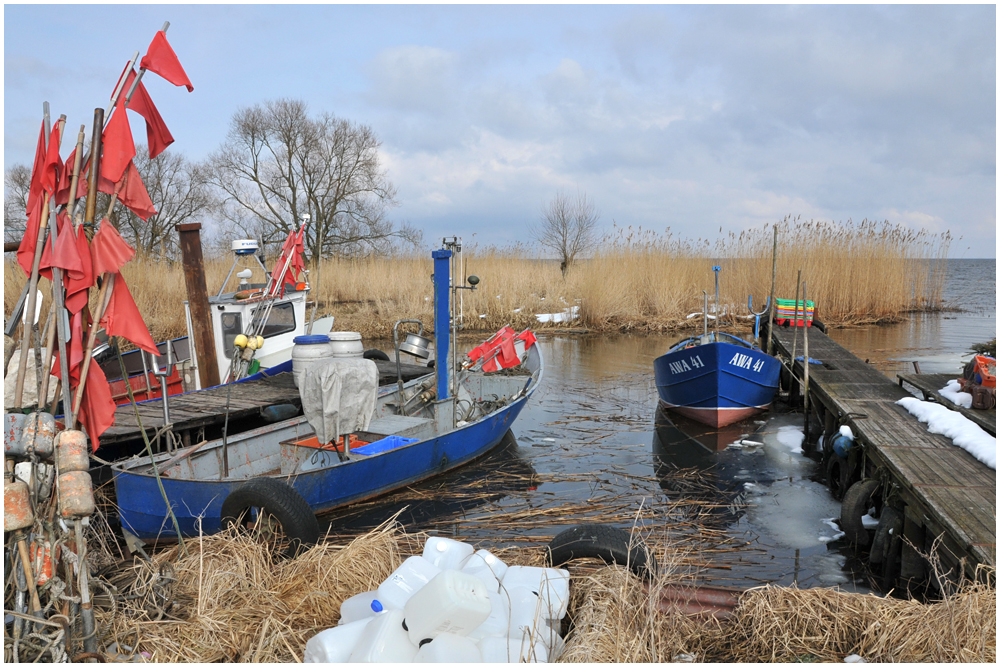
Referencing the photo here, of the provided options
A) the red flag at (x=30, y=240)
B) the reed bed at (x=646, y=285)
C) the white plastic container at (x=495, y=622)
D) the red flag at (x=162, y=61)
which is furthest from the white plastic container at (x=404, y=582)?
the reed bed at (x=646, y=285)

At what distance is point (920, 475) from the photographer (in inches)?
223

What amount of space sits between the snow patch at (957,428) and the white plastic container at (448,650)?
202 inches

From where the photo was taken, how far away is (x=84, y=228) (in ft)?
11.2

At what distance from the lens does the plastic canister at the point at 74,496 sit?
2.99 m

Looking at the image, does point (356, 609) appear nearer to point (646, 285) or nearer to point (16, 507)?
point (16, 507)

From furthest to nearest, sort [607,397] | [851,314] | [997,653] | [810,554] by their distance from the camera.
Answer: [851,314] → [607,397] → [810,554] → [997,653]

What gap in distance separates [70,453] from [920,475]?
6061mm

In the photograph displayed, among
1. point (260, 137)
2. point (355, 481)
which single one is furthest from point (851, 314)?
point (260, 137)

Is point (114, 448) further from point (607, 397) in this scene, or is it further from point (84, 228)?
point (607, 397)

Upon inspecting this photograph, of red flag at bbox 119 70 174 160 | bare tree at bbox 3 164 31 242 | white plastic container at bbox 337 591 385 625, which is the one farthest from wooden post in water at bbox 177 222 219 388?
bare tree at bbox 3 164 31 242

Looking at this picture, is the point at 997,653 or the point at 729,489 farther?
the point at 729,489

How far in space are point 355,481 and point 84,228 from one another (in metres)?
4.01

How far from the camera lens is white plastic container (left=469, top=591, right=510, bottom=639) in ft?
10.2

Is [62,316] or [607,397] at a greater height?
[62,316]
